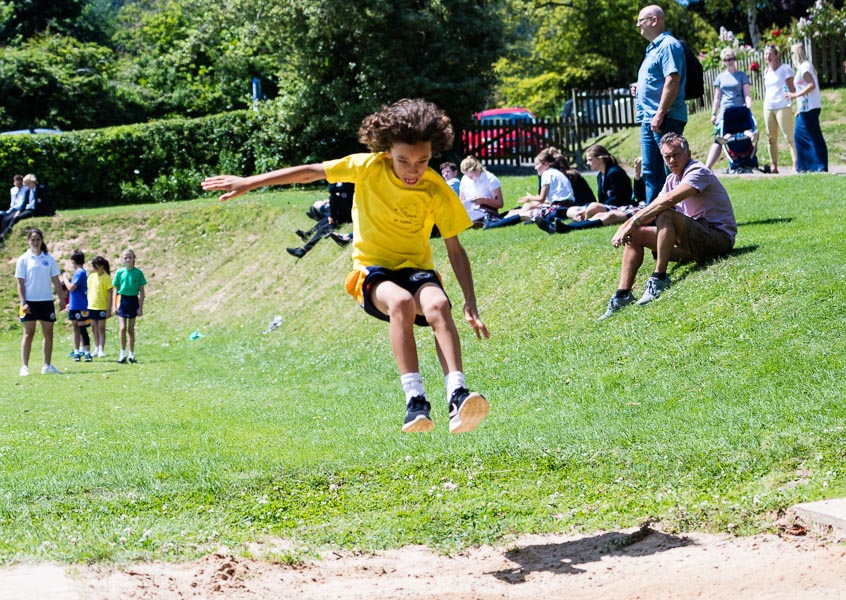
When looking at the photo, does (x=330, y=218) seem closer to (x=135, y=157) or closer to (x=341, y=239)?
(x=341, y=239)

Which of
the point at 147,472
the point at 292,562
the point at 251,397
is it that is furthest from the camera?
the point at 251,397

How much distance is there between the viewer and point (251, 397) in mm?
13648

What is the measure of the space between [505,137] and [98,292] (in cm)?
1532

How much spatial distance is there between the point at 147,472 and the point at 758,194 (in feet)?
37.3

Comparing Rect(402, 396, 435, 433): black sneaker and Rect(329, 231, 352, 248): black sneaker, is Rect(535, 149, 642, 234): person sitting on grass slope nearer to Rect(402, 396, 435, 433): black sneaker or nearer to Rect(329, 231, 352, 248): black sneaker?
Rect(329, 231, 352, 248): black sneaker

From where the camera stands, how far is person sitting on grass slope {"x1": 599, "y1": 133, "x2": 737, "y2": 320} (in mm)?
11883

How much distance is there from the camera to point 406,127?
22.5 feet

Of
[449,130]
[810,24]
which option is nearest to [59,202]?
[810,24]

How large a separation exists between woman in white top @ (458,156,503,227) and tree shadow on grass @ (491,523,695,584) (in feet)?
40.6

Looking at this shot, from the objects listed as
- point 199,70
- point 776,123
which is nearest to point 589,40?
point 199,70

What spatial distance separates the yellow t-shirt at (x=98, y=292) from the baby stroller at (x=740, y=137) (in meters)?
11.7

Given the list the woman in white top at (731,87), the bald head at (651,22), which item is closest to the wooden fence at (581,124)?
the woman in white top at (731,87)

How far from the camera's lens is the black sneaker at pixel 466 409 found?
6410mm

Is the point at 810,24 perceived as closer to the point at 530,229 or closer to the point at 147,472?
the point at 530,229
